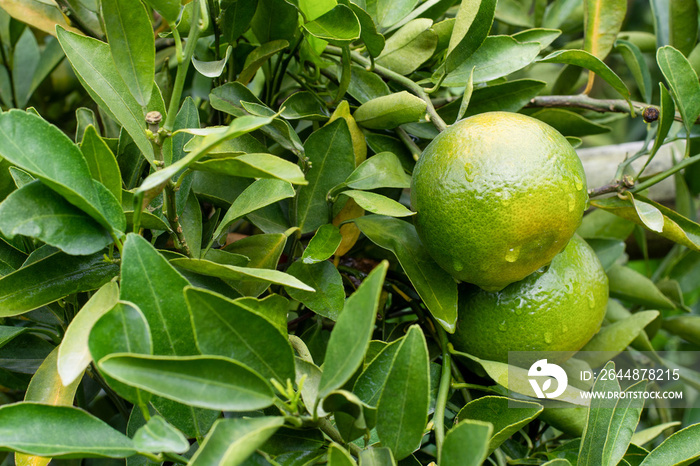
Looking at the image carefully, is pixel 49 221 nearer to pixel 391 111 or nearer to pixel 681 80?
pixel 391 111

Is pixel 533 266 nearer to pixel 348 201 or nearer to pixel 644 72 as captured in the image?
pixel 348 201

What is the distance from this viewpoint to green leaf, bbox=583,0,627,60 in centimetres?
76

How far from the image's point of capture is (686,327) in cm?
92

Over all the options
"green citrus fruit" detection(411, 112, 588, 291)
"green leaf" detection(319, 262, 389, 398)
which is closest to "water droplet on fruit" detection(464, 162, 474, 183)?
"green citrus fruit" detection(411, 112, 588, 291)

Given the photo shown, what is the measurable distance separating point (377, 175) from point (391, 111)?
0.07 m

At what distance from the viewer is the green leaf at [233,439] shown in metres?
0.30

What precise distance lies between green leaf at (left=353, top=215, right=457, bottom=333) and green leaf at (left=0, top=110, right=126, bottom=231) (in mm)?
247

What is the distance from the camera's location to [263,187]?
0.49 m

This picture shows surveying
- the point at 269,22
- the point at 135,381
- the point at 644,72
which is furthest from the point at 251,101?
the point at 644,72

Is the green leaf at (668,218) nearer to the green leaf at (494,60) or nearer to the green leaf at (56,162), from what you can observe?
the green leaf at (494,60)

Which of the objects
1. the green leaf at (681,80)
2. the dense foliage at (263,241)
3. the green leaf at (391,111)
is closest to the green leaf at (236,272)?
the dense foliage at (263,241)

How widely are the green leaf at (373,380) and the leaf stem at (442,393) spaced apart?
85 millimetres

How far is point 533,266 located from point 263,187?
27 cm

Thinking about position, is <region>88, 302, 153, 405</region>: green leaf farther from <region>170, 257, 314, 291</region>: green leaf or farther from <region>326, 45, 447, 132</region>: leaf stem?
<region>326, 45, 447, 132</region>: leaf stem
